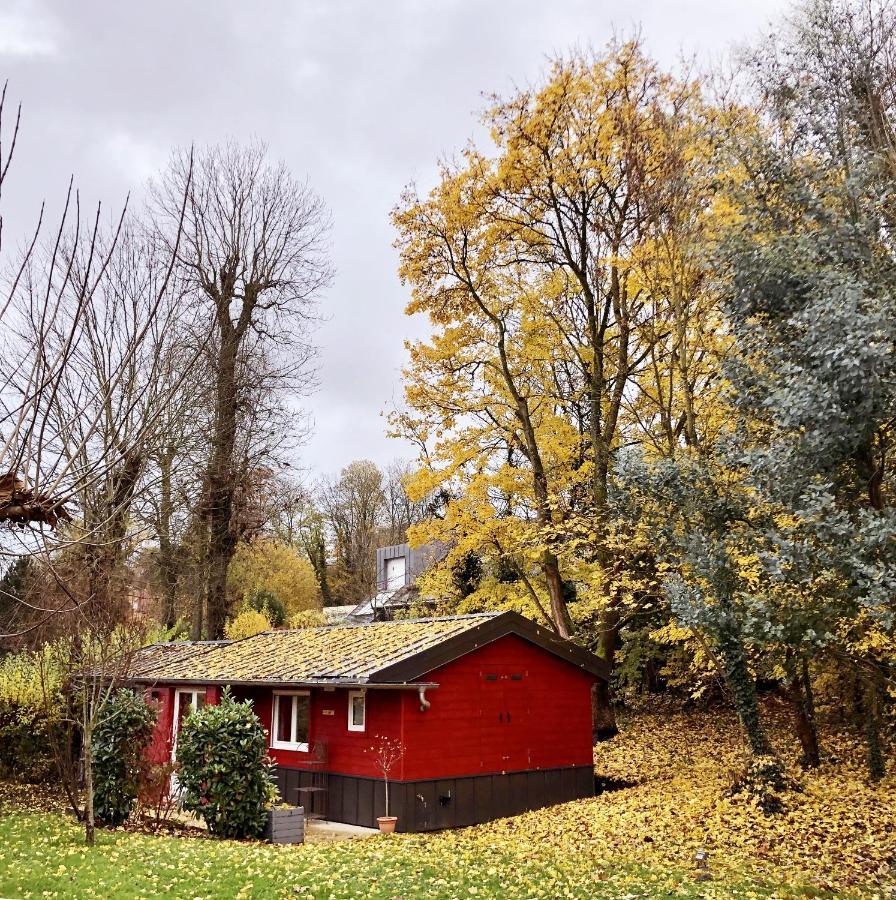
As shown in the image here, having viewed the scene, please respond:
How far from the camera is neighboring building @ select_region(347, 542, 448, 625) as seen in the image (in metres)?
33.2

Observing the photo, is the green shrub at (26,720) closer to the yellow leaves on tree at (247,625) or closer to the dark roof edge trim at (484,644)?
the dark roof edge trim at (484,644)

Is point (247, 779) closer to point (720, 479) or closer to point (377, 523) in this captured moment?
point (720, 479)

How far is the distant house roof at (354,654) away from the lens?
1318cm

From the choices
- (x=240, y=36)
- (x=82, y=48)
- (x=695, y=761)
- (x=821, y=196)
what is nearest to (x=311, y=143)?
(x=240, y=36)

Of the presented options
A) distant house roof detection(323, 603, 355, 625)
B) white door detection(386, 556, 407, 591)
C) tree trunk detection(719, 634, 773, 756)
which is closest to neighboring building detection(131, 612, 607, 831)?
tree trunk detection(719, 634, 773, 756)

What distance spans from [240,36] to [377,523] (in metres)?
40.3

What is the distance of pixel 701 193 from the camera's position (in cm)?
1367

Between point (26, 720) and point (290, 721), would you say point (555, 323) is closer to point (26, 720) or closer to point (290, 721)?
point (290, 721)

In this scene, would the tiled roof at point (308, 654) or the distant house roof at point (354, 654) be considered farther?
the tiled roof at point (308, 654)

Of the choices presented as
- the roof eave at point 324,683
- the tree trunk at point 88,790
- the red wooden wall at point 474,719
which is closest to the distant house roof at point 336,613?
the roof eave at point 324,683

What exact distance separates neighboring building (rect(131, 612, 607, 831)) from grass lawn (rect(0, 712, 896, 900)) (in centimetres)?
73

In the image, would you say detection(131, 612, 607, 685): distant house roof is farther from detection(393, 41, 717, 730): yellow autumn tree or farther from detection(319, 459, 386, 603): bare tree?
detection(319, 459, 386, 603): bare tree

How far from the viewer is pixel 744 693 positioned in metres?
14.0

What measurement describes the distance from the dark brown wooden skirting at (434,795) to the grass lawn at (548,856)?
42 centimetres
